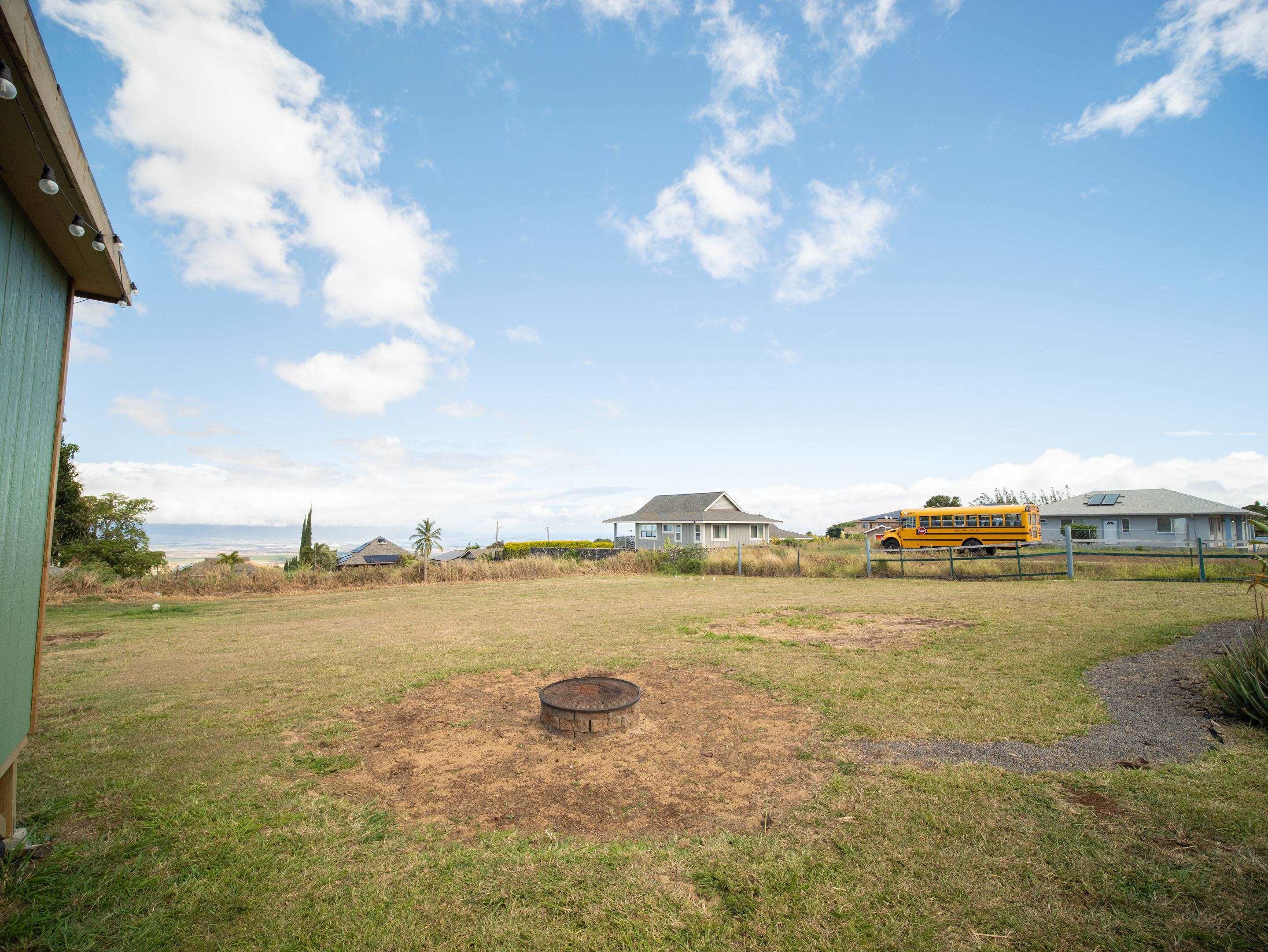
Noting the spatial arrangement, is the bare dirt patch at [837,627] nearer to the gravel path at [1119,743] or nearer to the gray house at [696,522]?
the gravel path at [1119,743]

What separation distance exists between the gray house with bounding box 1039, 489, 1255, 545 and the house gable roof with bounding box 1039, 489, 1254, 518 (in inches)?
Result: 1.2

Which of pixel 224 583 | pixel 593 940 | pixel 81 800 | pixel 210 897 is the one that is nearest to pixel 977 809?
pixel 593 940

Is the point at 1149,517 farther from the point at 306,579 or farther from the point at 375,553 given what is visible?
the point at 375,553

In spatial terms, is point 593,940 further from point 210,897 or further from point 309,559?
point 309,559

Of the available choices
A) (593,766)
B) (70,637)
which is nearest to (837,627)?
(593,766)

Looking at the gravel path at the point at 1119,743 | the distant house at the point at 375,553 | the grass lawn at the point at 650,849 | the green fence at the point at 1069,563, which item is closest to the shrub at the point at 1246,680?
the gravel path at the point at 1119,743

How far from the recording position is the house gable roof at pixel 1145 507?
3538 cm

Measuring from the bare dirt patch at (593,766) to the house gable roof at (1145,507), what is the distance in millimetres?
43859

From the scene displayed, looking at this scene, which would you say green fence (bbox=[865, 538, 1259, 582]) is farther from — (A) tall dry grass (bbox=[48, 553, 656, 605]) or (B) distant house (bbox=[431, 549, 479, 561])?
(B) distant house (bbox=[431, 549, 479, 561])

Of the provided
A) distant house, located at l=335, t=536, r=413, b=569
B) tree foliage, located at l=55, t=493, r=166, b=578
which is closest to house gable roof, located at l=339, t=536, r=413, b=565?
distant house, located at l=335, t=536, r=413, b=569

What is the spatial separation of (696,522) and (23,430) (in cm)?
3994

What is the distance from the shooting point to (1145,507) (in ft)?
124

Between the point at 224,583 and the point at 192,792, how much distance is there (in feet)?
61.9

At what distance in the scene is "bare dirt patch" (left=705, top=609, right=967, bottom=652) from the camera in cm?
915
